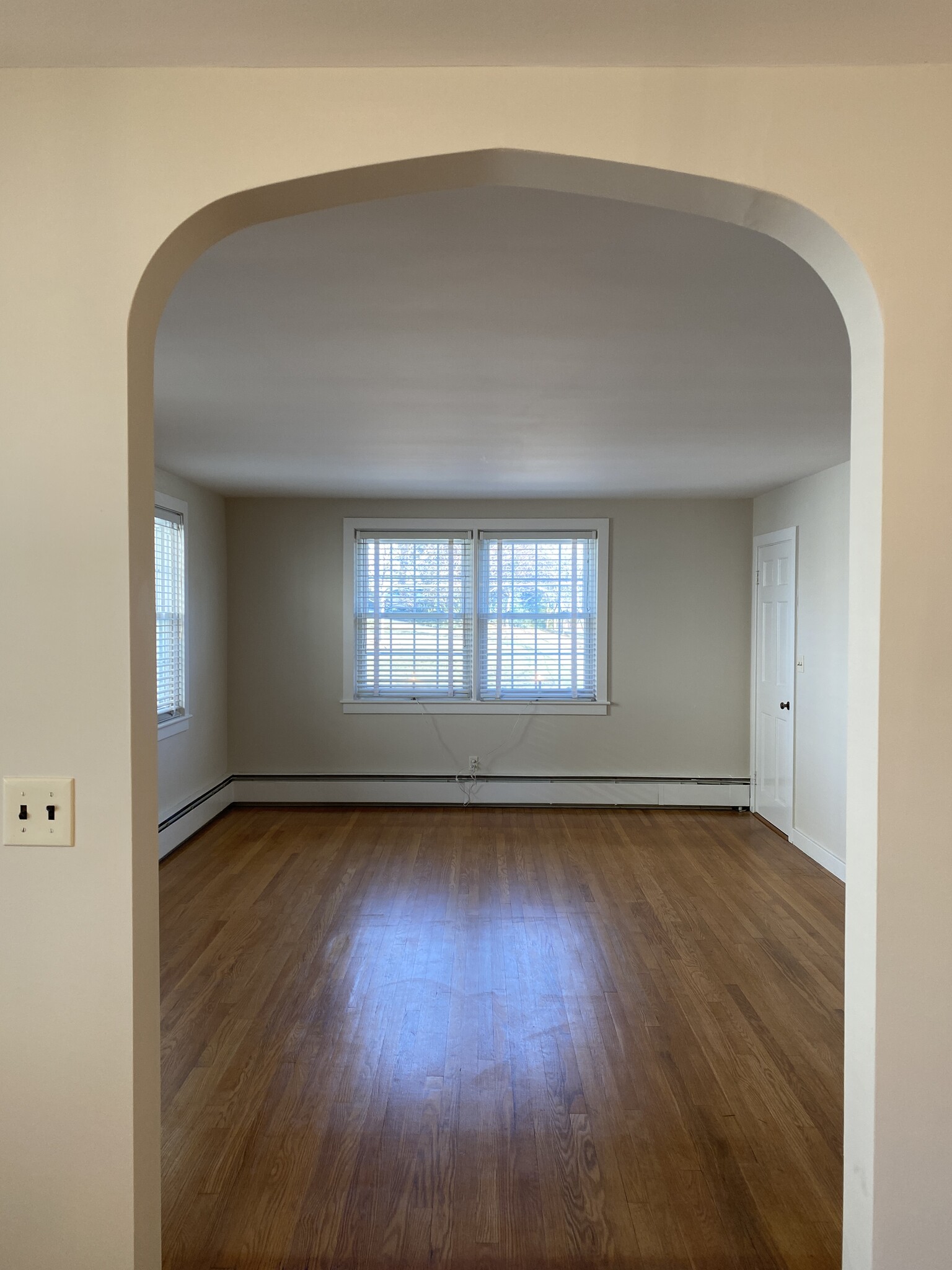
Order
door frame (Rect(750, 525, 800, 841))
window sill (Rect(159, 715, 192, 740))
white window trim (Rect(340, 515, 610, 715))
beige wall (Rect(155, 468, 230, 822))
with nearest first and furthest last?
window sill (Rect(159, 715, 192, 740))
beige wall (Rect(155, 468, 230, 822))
door frame (Rect(750, 525, 800, 841))
white window trim (Rect(340, 515, 610, 715))

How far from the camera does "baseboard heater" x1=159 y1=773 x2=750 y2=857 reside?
24.1 ft

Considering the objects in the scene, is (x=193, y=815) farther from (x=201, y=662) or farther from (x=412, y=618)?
(x=412, y=618)

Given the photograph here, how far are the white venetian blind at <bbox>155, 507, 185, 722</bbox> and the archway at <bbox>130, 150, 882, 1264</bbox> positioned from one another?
442cm

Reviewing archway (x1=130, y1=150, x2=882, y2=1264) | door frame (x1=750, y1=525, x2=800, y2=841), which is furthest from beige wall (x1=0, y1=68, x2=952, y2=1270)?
door frame (x1=750, y1=525, x2=800, y2=841)

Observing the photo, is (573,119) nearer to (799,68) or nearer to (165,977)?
(799,68)

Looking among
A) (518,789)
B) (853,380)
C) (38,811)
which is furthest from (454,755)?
(853,380)

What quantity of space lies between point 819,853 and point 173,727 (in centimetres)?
437

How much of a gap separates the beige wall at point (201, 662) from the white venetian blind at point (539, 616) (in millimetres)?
2110

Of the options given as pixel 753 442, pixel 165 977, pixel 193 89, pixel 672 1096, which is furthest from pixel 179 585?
pixel 193 89

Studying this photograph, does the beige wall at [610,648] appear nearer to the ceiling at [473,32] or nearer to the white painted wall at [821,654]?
the white painted wall at [821,654]

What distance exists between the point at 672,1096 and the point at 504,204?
8.81 ft

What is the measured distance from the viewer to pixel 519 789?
7363 millimetres

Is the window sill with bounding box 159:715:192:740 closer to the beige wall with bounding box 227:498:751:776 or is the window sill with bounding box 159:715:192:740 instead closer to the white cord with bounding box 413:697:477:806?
the beige wall with bounding box 227:498:751:776

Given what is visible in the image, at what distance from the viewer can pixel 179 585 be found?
6.19 m
